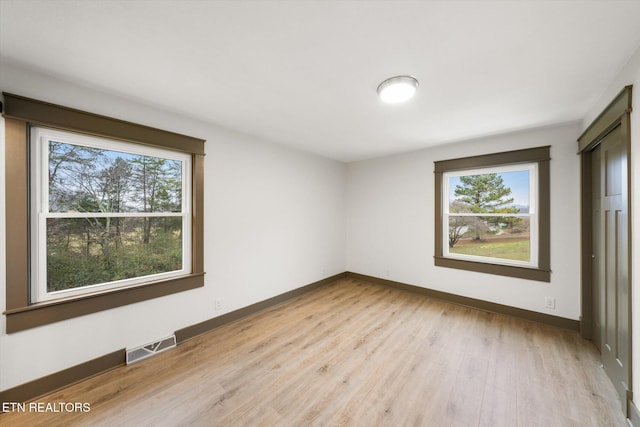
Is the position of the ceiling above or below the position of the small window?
above

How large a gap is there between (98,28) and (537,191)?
4.59 metres

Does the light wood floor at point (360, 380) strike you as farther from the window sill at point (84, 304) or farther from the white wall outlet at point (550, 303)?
the window sill at point (84, 304)

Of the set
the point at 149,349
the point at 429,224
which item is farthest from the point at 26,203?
the point at 429,224

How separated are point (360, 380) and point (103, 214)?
2.78m

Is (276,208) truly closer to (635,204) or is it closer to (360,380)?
(360,380)

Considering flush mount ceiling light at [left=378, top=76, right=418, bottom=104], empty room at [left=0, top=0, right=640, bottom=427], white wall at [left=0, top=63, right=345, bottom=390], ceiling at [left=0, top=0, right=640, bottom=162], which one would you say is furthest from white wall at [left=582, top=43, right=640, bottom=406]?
white wall at [left=0, top=63, right=345, bottom=390]

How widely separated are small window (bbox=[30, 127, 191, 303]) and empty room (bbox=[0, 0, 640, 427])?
0.02m

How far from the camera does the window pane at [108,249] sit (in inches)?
77.3

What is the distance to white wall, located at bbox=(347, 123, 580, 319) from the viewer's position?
2852mm

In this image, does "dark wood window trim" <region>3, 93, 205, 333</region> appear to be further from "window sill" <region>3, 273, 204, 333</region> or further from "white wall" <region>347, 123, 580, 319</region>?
"white wall" <region>347, 123, 580, 319</region>

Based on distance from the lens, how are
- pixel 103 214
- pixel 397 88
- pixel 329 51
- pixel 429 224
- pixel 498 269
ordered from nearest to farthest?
pixel 329 51, pixel 397 88, pixel 103 214, pixel 498 269, pixel 429 224

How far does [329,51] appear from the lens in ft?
5.12

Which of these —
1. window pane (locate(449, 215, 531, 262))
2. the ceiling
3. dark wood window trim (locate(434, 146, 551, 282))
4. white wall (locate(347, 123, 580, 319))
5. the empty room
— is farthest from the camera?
window pane (locate(449, 215, 531, 262))

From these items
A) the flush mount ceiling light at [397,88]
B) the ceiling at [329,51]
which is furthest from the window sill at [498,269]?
the flush mount ceiling light at [397,88]
